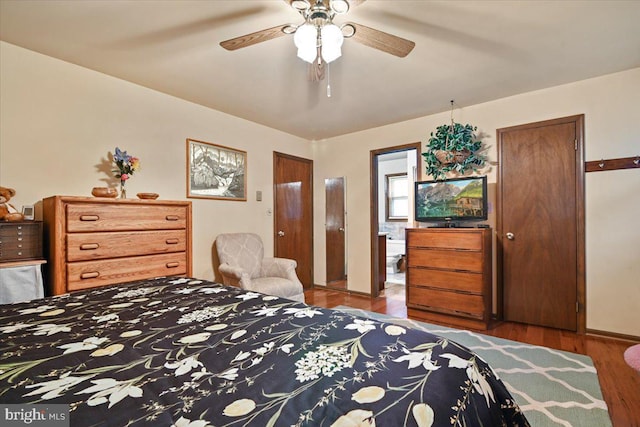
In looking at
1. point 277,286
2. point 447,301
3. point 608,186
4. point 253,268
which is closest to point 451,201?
point 447,301

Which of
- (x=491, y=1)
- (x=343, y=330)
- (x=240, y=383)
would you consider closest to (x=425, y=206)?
(x=491, y=1)

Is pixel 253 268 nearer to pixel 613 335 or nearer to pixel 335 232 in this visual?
pixel 335 232

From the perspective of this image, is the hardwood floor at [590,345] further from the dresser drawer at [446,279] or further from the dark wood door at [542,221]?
the dresser drawer at [446,279]

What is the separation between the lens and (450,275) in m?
3.21

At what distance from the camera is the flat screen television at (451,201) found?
3.28 m

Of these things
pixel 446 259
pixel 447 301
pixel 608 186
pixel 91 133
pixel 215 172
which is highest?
pixel 91 133

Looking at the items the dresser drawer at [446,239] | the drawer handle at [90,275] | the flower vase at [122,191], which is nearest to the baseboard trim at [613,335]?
the dresser drawer at [446,239]

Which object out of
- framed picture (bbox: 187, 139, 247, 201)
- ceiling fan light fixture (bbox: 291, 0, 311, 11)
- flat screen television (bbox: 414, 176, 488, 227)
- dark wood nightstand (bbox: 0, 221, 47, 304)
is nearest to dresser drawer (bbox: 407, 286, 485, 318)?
flat screen television (bbox: 414, 176, 488, 227)

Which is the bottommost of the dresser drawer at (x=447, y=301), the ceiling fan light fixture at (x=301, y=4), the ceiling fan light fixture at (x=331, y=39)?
the dresser drawer at (x=447, y=301)

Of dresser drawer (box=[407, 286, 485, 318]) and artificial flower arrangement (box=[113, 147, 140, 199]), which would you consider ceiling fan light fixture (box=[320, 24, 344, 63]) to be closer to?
artificial flower arrangement (box=[113, 147, 140, 199])

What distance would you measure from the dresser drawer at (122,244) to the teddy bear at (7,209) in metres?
0.34

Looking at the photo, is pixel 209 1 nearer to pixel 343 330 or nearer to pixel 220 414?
pixel 343 330

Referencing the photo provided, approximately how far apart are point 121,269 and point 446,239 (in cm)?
315

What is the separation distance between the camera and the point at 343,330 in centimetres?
98
